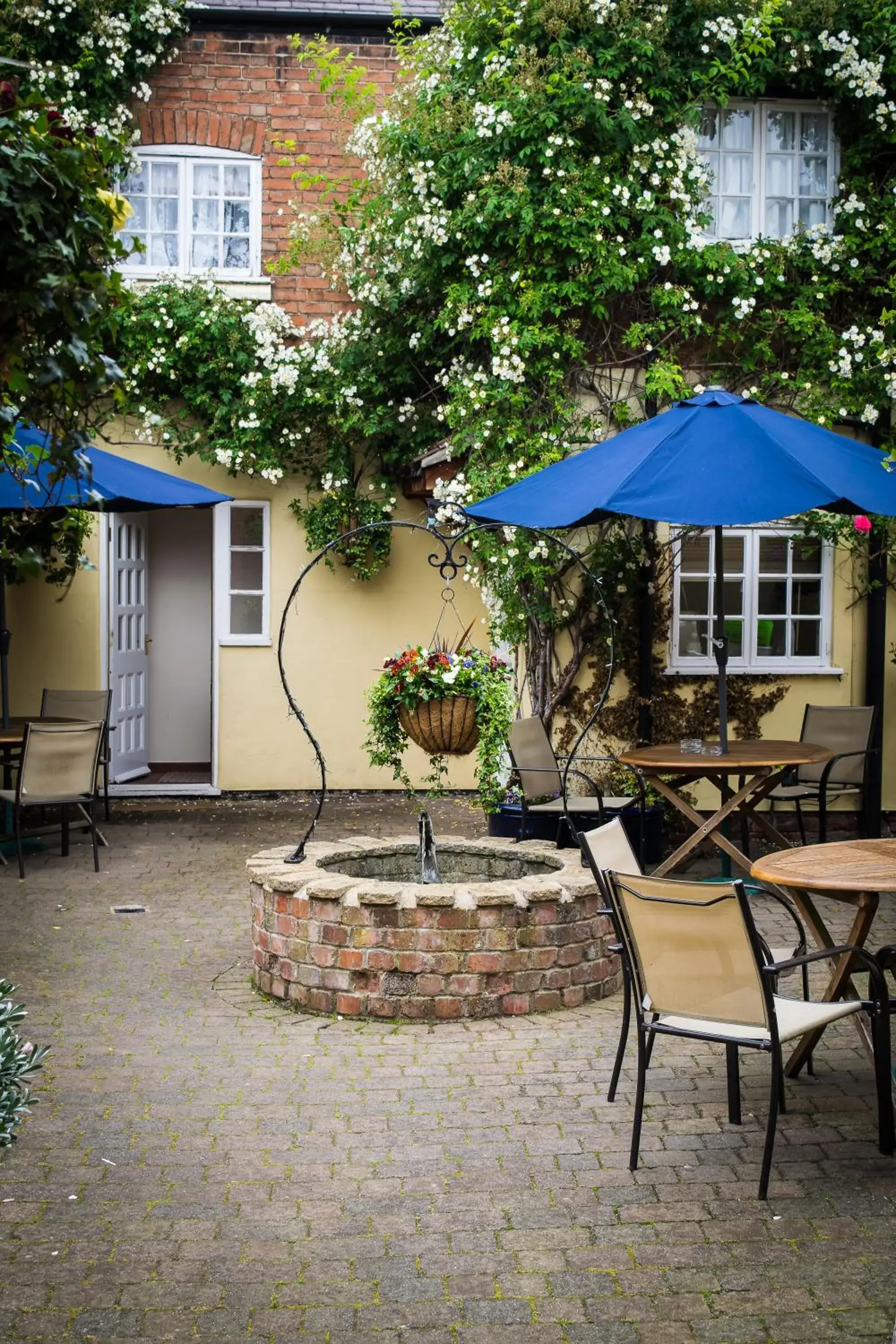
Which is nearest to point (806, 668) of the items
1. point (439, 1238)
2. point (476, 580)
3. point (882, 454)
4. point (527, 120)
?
point (476, 580)

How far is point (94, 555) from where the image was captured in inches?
474

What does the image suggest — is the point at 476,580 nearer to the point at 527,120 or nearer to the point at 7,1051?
the point at 527,120

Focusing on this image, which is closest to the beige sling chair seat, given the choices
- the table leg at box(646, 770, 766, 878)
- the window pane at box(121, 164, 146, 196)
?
the table leg at box(646, 770, 766, 878)

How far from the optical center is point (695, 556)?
10195 millimetres

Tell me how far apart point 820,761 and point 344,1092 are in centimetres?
370

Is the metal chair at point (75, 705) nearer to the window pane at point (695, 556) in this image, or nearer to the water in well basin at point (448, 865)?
the water in well basin at point (448, 865)

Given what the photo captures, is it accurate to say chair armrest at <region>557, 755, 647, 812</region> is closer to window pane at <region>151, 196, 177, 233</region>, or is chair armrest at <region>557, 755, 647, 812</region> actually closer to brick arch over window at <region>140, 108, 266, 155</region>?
window pane at <region>151, 196, 177, 233</region>

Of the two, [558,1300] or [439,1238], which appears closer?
[558,1300]

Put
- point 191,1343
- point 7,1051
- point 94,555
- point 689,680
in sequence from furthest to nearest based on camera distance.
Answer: point 94,555 < point 689,680 < point 191,1343 < point 7,1051

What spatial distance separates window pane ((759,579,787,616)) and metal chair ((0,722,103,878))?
15.9 ft

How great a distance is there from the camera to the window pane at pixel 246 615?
1234cm

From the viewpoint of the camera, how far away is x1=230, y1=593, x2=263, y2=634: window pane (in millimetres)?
12336

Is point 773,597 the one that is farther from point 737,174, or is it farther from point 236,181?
point 236,181

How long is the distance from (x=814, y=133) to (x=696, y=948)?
8.06 meters
